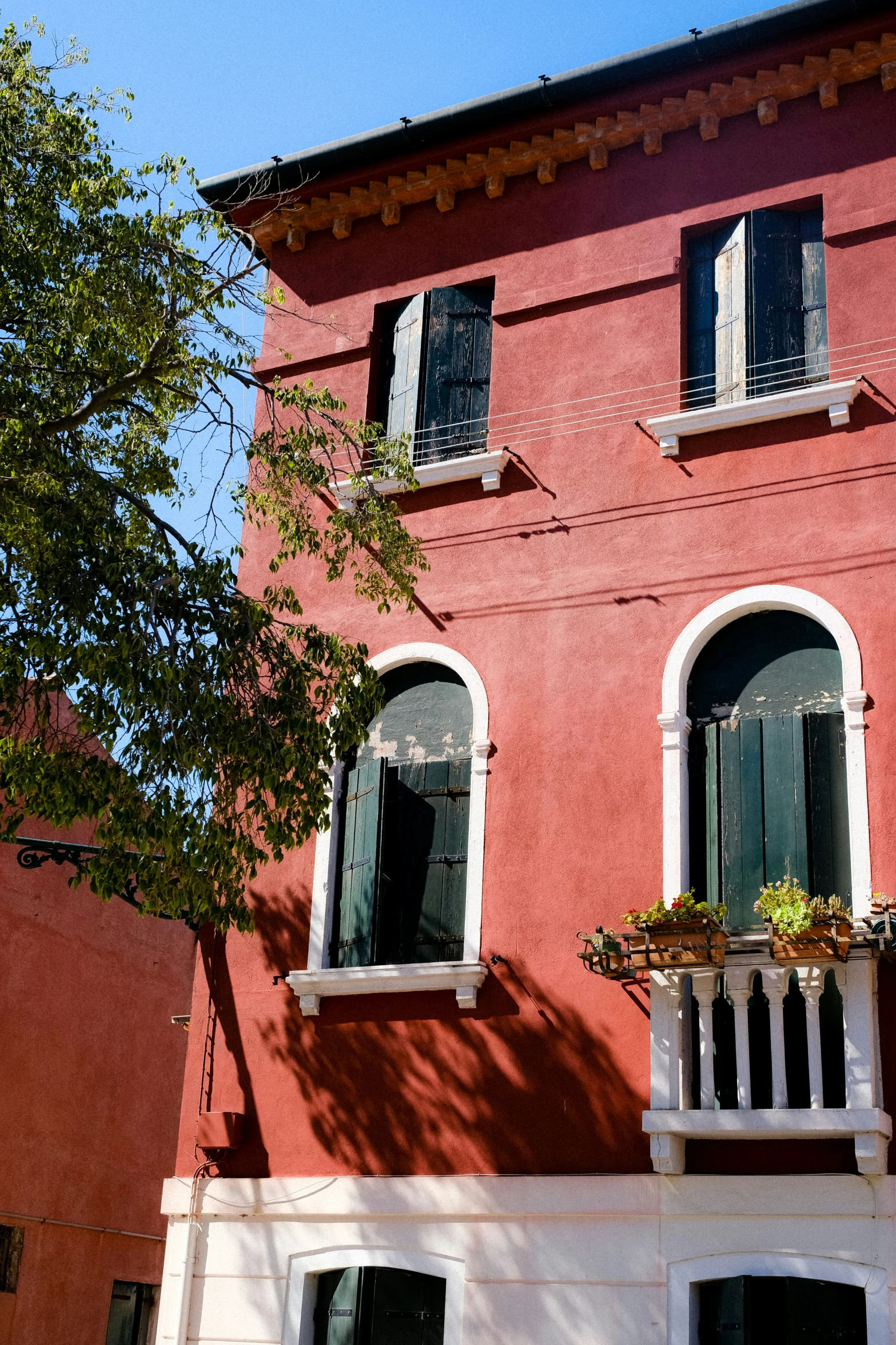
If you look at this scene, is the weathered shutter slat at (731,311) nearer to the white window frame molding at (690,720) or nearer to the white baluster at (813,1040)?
the white window frame molding at (690,720)

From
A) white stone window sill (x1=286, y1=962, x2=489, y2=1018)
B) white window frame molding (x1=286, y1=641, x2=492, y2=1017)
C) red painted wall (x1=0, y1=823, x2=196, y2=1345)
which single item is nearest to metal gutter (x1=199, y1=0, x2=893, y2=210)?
white window frame molding (x1=286, y1=641, x2=492, y2=1017)

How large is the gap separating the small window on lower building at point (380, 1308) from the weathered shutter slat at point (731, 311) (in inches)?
252

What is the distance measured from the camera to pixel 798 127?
11.2 metres

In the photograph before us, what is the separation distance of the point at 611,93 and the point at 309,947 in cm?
694

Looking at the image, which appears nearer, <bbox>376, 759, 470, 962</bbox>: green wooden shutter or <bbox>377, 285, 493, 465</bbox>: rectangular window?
<bbox>376, 759, 470, 962</bbox>: green wooden shutter

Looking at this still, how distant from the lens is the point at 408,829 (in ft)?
35.0

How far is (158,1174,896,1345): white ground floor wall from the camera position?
8.34 metres

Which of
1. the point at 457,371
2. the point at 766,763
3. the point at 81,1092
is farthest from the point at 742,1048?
the point at 81,1092

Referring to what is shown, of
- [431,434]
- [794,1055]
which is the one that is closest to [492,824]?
[794,1055]

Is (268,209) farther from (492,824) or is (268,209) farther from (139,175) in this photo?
(492,824)

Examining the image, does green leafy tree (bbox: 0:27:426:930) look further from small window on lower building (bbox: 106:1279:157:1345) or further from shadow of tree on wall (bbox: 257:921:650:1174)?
small window on lower building (bbox: 106:1279:157:1345)

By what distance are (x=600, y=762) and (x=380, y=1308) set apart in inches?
149

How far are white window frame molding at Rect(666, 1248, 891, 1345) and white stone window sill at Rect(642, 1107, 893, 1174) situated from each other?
1.15 feet

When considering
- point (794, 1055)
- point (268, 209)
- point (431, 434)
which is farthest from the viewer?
point (268, 209)
